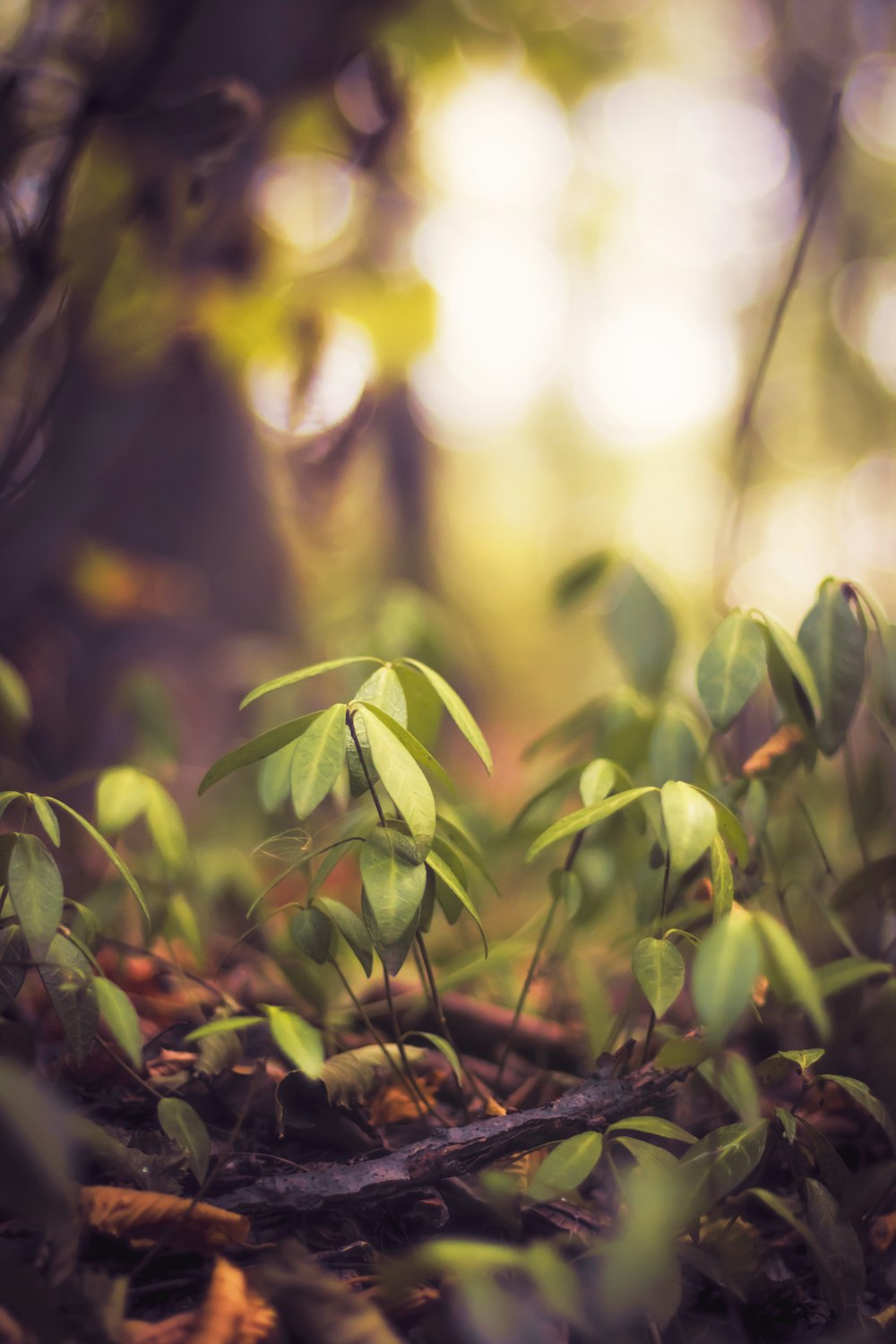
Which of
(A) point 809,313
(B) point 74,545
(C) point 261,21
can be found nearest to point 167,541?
(B) point 74,545

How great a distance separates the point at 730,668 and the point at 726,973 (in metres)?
0.32

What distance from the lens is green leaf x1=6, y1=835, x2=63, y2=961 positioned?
614 mm

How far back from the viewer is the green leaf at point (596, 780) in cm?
72

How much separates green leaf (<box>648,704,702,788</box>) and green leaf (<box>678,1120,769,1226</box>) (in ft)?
1.10

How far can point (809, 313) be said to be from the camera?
607 centimetres

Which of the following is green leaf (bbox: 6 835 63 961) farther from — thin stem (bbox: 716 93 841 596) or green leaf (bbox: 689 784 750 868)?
thin stem (bbox: 716 93 841 596)

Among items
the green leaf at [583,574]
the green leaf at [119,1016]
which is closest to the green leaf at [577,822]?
the green leaf at [119,1016]

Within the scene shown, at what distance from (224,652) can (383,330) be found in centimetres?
147

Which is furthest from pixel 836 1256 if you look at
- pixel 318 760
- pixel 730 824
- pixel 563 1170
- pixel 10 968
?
pixel 10 968

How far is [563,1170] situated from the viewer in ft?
1.94

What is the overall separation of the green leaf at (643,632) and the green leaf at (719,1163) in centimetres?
52

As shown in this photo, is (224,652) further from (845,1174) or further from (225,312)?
(845,1174)

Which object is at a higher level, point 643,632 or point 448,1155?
point 643,632

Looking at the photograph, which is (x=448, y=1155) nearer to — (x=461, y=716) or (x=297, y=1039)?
(x=297, y=1039)
